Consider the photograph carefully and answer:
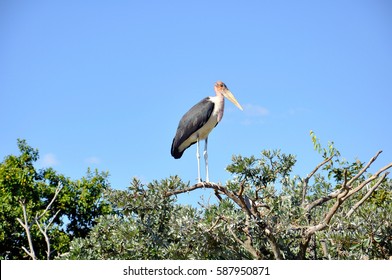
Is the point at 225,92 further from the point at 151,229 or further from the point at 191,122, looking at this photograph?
the point at 151,229

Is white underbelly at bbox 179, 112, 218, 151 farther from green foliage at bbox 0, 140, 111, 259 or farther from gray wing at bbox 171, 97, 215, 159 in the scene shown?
green foliage at bbox 0, 140, 111, 259

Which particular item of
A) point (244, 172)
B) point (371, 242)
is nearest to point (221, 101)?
point (244, 172)

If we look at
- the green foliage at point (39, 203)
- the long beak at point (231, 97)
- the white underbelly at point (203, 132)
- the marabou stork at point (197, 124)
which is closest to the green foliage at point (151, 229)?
the marabou stork at point (197, 124)

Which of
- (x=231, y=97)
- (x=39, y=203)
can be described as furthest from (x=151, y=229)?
(x=39, y=203)

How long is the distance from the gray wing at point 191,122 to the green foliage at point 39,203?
8122mm

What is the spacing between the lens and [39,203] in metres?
18.6

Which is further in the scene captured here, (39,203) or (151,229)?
(39,203)

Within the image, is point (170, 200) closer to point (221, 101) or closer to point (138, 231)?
point (138, 231)

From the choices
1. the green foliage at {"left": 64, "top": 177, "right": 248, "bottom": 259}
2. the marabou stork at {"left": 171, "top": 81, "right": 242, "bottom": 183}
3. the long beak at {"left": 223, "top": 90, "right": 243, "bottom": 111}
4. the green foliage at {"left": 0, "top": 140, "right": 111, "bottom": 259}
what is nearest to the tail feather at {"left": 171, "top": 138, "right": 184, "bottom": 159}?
the marabou stork at {"left": 171, "top": 81, "right": 242, "bottom": 183}

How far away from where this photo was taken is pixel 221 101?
11.3 metres

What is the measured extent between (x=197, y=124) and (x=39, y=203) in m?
9.72

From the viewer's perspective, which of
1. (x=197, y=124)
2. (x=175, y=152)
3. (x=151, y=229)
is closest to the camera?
(x=151, y=229)

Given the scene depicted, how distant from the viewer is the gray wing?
1073 centimetres
